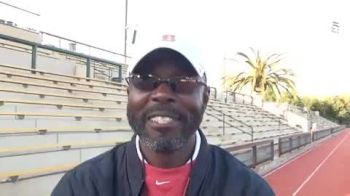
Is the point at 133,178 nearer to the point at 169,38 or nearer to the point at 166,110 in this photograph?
the point at 166,110

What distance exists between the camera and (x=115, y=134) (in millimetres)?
12039

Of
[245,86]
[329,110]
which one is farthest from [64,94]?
[329,110]

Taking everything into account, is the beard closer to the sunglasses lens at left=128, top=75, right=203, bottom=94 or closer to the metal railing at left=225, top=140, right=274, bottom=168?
the sunglasses lens at left=128, top=75, right=203, bottom=94

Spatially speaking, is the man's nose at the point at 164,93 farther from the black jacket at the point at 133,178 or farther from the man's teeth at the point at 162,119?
the black jacket at the point at 133,178

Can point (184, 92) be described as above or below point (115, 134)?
above

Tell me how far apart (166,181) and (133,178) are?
0.10 meters

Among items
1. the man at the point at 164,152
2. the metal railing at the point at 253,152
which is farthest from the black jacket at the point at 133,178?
the metal railing at the point at 253,152


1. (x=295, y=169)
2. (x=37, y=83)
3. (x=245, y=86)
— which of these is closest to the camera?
(x=37, y=83)

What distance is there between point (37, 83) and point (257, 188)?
10505 mm

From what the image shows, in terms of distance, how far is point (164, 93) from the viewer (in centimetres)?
173

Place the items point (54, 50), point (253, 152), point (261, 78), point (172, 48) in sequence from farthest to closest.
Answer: point (261, 78), point (54, 50), point (253, 152), point (172, 48)

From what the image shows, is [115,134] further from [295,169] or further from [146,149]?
[146,149]

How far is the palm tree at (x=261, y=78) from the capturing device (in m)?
62.3

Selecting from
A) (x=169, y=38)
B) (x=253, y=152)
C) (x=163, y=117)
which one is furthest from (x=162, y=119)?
(x=253, y=152)
